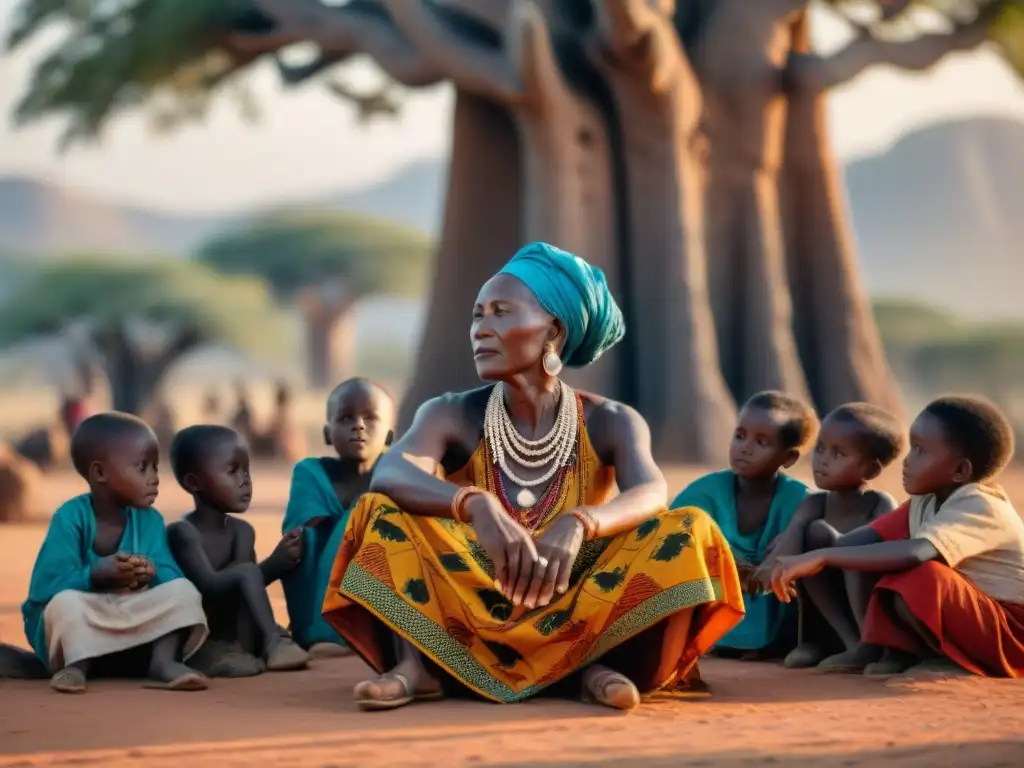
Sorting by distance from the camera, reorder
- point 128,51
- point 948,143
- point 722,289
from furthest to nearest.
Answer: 1. point 948,143
2. point 128,51
3. point 722,289

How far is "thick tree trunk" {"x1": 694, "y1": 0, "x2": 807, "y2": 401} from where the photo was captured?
1634 cm

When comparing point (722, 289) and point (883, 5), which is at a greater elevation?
point (883, 5)

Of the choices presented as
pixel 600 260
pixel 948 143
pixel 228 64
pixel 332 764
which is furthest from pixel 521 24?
pixel 948 143

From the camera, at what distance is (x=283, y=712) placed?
17.1ft

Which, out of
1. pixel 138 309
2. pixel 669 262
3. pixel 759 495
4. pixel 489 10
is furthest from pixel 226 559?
pixel 138 309

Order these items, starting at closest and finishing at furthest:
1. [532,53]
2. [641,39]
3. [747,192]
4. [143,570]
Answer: [143,570] → [532,53] → [641,39] → [747,192]

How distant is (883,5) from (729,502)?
1159 centimetres

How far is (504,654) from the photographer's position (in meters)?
5.33

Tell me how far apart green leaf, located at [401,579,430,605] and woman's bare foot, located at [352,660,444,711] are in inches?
8.0

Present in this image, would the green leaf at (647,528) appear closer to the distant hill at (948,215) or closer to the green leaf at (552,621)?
the green leaf at (552,621)

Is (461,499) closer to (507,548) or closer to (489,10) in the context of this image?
(507,548)

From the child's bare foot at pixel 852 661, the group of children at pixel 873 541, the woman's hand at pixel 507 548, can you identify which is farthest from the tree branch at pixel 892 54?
the woman's hand at pixel 507 548

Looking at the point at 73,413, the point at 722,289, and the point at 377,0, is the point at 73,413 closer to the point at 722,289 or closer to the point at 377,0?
the point at 377,0

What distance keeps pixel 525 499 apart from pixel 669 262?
34.4 feet
